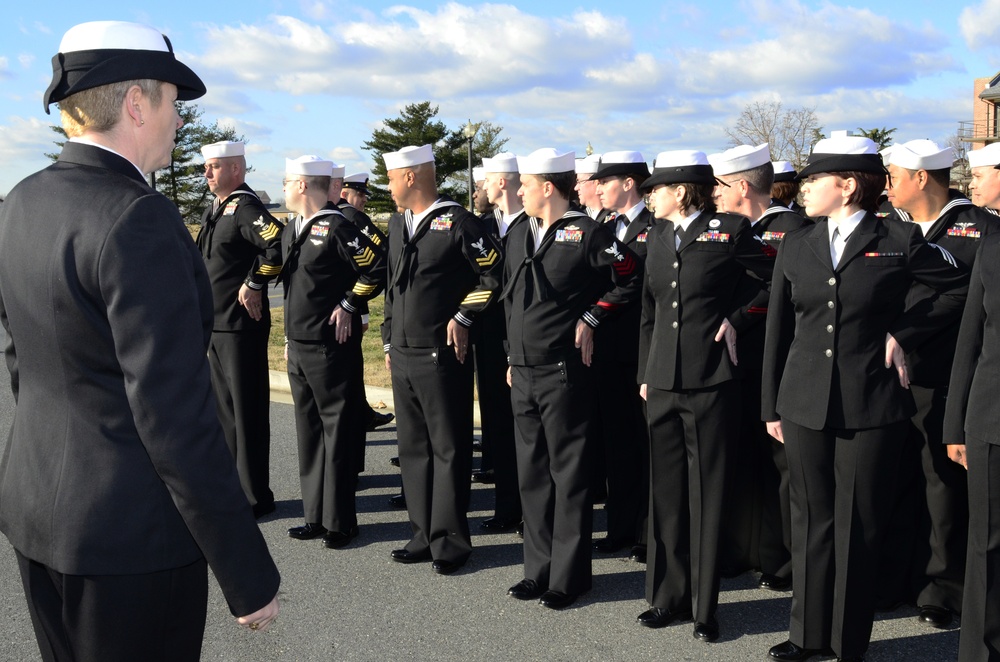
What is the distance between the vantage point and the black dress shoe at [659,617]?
4.58 m

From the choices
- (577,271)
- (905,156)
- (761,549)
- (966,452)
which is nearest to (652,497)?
(761,549)

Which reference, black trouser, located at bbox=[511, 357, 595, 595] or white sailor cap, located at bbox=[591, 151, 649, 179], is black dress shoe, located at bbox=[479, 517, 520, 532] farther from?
white sailor cap, located at bbox=[591, 151, 649, 179]

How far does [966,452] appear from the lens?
3686mm

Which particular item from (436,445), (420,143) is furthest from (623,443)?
(420,143)

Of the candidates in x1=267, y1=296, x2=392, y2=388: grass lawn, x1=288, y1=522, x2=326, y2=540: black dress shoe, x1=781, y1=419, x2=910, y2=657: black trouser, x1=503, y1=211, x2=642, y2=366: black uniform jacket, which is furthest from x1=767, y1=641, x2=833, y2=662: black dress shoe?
x1=267, y1=296, x2=392, y2=388: grass lawn

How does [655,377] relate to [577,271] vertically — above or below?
below

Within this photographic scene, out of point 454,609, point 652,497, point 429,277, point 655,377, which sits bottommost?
point 454,609

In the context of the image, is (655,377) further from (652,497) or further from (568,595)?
(568,595)

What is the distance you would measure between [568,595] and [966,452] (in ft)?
6.87

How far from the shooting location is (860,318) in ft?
13.1

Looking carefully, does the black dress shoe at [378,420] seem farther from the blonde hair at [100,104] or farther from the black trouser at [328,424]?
the blonde hair at [100,104]

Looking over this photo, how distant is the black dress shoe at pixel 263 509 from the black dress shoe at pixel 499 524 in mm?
1499

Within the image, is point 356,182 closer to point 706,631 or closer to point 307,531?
point 307,531

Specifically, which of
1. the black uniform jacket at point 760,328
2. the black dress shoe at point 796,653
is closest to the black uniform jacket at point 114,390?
the black dress shoe at point 796,653
